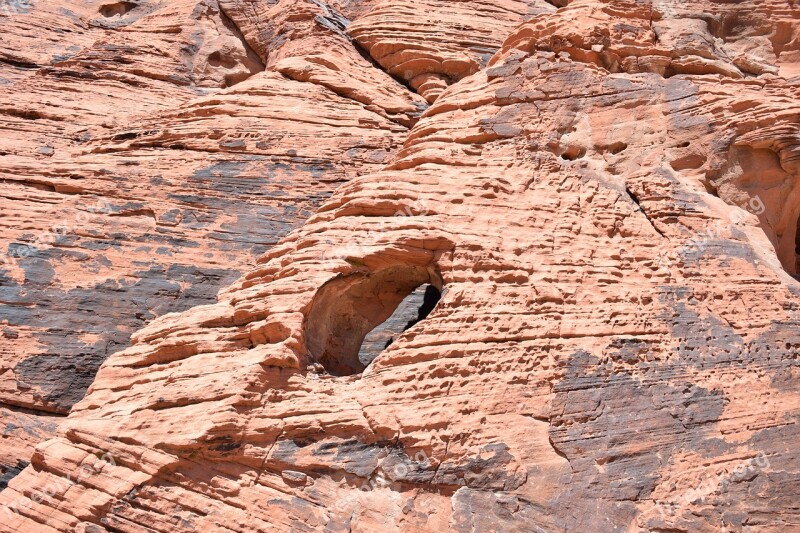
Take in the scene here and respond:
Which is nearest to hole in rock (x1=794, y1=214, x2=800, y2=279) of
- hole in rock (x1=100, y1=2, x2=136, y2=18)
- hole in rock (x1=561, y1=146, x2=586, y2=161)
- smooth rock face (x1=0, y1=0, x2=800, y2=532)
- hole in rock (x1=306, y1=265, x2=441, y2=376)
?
smooth rock face (x1=0, y1=0, x2=800, y2=532)

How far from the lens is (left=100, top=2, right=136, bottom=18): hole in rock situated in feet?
56.5

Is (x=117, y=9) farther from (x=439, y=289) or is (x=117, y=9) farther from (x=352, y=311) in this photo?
(x=439, y=289)

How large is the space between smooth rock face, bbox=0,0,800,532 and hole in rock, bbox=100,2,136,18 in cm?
455

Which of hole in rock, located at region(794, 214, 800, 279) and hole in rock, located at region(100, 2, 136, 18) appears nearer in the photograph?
hole in rock, located at region(794, 214, 800, 279)

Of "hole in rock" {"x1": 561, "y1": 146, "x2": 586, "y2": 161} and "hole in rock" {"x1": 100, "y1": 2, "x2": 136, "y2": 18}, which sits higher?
"hole in rock" {"x1": 100, "y1": 2, "x2": 136, "y2": 18}

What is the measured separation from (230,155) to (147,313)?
3407 mm

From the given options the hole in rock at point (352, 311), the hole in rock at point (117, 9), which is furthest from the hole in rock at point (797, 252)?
the hole in rock at point (117, 9)

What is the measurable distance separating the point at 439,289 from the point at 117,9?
1357cm

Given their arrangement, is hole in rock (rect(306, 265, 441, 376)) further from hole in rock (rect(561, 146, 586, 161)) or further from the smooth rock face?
hole in rock (rect(561, 146, 586, 161))

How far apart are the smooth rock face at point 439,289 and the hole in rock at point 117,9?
4.55 metres

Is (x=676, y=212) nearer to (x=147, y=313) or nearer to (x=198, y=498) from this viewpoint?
(x=198, y=498)

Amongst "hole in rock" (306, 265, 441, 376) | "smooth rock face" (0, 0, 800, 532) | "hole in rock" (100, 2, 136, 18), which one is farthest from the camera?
"hole in rock" (100, 2, 136, 18)

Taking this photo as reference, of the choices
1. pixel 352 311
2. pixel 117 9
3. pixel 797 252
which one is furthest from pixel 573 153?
pixel 117 9

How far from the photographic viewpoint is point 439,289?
354 inches
